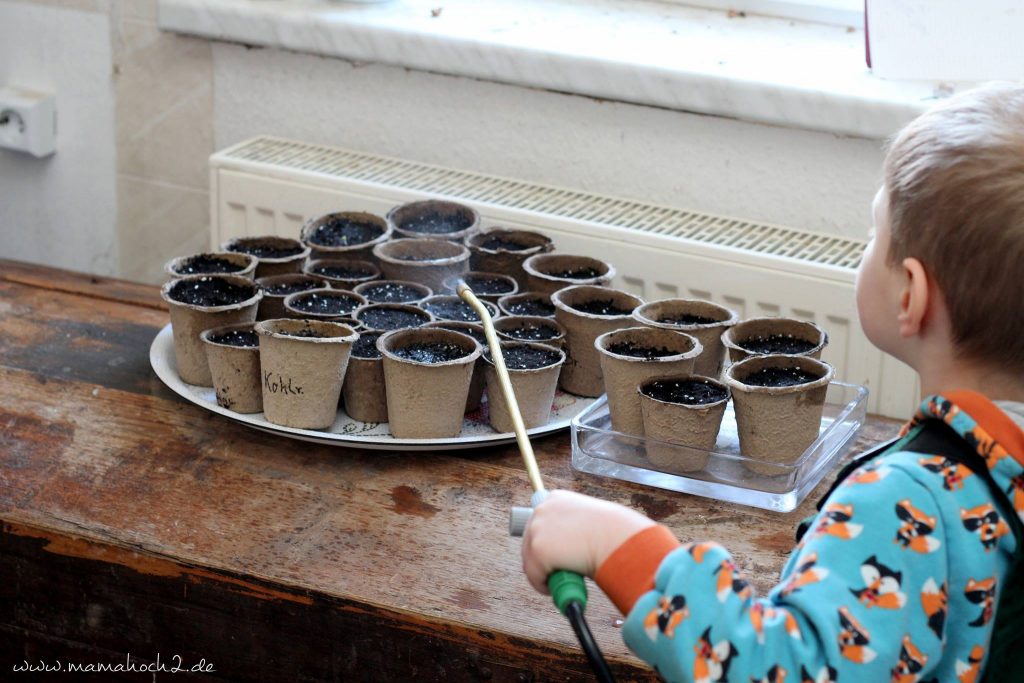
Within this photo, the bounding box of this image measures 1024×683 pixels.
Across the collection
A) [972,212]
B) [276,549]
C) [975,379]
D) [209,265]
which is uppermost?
[972,212]

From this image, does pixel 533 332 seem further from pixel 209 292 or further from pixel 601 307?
pixel 209 292

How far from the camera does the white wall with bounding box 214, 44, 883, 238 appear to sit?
1.50m

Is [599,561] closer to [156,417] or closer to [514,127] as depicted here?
[156,417]

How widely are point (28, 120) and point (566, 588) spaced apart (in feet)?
4.81

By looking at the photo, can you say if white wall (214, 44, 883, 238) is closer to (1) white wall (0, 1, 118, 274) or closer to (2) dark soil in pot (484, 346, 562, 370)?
(1) white wall (0, 1, 118, 274)

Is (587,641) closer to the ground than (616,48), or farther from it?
closer to the ground

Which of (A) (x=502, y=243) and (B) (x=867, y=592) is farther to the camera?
(A) (x=502, y=243)

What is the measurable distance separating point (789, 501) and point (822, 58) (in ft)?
2.57

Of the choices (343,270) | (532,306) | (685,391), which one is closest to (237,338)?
(343,270)

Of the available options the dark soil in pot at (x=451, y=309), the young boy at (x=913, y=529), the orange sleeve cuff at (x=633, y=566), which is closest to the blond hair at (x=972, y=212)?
the young boy at (x=913, y=529)

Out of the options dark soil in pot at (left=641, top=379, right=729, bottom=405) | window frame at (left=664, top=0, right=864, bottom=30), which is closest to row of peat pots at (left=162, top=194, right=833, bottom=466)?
dark soil in pot at (left=641, top=379, right=729, bottom=405)

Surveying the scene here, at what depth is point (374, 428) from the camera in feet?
3.55

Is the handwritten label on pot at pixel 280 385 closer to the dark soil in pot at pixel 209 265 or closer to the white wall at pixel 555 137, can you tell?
the dark soil in pot at pixel 209 265

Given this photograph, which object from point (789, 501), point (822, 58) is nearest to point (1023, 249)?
point (789, 501)
